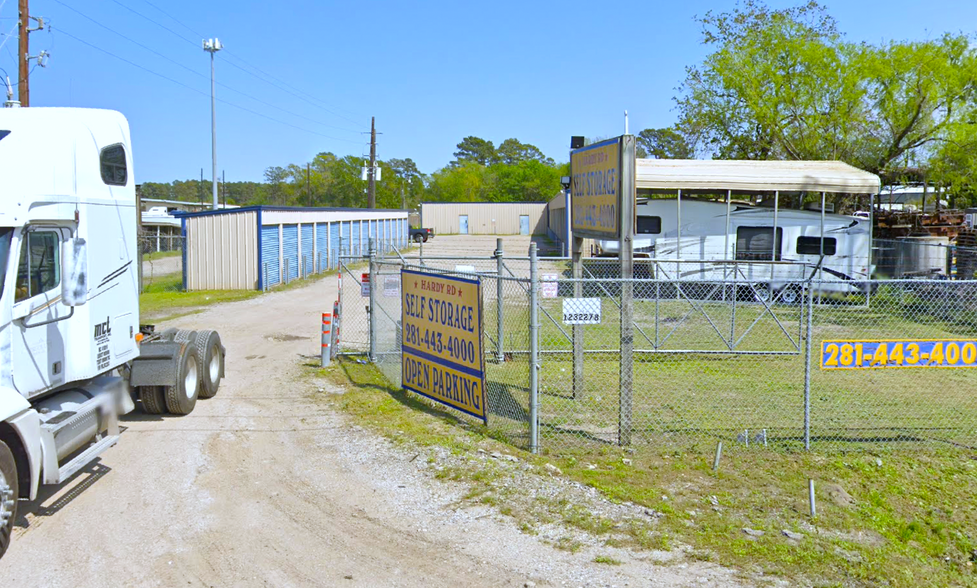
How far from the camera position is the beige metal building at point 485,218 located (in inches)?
2741

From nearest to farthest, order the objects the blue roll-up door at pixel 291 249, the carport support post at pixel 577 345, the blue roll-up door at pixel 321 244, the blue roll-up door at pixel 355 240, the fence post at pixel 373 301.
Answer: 1. the carport support post at pixel 577 345
2. the fence post at pixel 373 301
3. the blue roll-up door at pixel 291 249
4. the blue roll-up door at pixel 321 244
5. the blue roll-up door at pixel 355 240

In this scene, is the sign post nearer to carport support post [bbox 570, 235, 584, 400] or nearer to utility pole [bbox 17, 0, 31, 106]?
carport support post [bbox 570, 235, 584, 400]

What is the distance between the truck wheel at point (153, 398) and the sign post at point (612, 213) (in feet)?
17.0

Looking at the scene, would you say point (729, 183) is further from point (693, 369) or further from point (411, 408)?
point (411, 408)

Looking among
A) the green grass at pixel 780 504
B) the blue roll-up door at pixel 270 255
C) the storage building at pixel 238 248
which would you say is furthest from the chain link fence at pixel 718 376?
the storage building at pixel 238 248

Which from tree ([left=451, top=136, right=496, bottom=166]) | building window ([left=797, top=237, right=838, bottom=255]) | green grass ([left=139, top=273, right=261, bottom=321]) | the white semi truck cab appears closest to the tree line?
building window ([left=797, top=237, right=838, bottom=255])

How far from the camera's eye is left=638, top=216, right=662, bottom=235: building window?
24.0m

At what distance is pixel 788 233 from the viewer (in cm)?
2364

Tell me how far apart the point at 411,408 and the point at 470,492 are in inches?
130

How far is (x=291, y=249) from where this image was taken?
31.1 meters

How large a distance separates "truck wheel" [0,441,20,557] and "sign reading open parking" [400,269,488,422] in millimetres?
4641

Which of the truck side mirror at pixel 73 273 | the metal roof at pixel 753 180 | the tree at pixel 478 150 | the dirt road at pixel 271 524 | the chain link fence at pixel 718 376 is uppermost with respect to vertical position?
the tree at pixel 478 150

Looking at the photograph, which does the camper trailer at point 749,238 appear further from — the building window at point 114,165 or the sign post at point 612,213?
the building window at point 114,165

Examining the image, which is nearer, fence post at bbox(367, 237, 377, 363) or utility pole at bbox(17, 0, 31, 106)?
fence post at bbox(367, 237, 377, 363)
